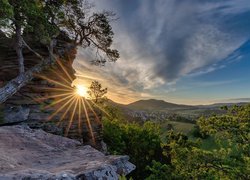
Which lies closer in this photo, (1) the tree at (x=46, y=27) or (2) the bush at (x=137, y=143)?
(1) the tree at (x=46, y=27)

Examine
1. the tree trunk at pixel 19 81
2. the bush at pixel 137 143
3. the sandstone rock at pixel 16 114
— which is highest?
the tree trunk at pixel 19 81

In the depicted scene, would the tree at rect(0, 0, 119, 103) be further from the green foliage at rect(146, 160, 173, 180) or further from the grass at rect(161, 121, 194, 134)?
the grass at rect(161, 121, 194, 134)

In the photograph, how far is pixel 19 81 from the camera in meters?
24.4

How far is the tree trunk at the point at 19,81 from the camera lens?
73.4ft

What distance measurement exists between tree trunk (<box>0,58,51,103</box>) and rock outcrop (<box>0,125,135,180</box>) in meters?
5.37

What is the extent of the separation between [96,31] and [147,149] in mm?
24613

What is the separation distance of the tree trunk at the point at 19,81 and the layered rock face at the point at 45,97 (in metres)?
1.50

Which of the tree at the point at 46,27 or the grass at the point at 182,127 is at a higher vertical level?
the tree at the point at 46,27

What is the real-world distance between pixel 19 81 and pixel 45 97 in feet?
12.8

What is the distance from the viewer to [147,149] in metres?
46.5

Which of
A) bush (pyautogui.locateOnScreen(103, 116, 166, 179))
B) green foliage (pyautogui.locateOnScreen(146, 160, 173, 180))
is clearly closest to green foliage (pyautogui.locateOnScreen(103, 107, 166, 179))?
bush (pyautogui.locateOnScreen(103, 116, 166, 179))

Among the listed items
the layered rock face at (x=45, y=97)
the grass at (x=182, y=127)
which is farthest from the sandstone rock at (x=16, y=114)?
the grass at (x=182, y=127)

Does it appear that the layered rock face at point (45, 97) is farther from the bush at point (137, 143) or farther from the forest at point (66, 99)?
the bush at point (137, 143)

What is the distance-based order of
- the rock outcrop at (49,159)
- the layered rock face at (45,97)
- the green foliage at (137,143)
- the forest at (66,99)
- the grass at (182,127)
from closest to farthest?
the rock outcrop at (49,159)
the forest at (66,99)
the layered rock face at (45,97)
the green foliage at (137,143)
the grass at (182,127)
